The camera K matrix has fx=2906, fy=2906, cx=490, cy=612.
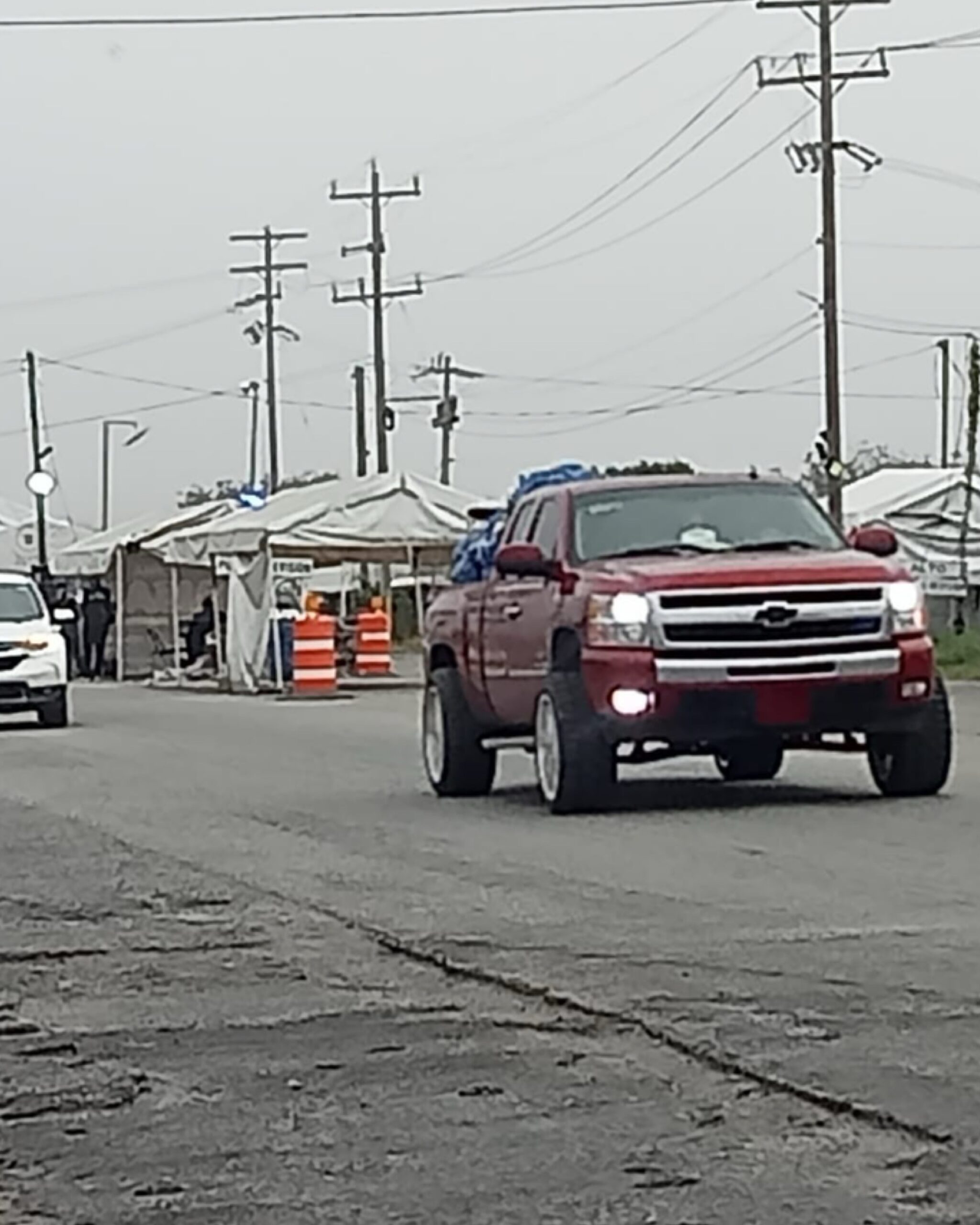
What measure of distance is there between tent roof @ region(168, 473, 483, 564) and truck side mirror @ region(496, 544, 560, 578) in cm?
2580

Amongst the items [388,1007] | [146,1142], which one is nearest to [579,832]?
[388,1007]

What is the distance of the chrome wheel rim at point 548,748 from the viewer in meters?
16.1

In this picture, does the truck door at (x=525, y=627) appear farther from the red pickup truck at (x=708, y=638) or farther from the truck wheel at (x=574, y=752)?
the truck wheel at (x=574, y=752)

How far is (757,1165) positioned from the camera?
6.44m

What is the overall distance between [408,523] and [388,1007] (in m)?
34.2

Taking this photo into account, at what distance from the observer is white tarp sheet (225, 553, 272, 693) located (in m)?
44.4

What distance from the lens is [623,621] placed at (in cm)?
1574

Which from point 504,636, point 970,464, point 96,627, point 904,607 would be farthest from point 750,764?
point 96,627

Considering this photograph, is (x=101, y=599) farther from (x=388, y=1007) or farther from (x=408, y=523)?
(x=388, y=1007)

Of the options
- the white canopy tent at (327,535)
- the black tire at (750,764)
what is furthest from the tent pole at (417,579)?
the black tire at (750,764)

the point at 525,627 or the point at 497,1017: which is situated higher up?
the point at 525,627

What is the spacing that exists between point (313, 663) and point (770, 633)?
2582 centimetres

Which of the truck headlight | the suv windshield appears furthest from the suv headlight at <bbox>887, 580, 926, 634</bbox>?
the suv windshield

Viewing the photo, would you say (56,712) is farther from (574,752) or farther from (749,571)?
(749,571)
